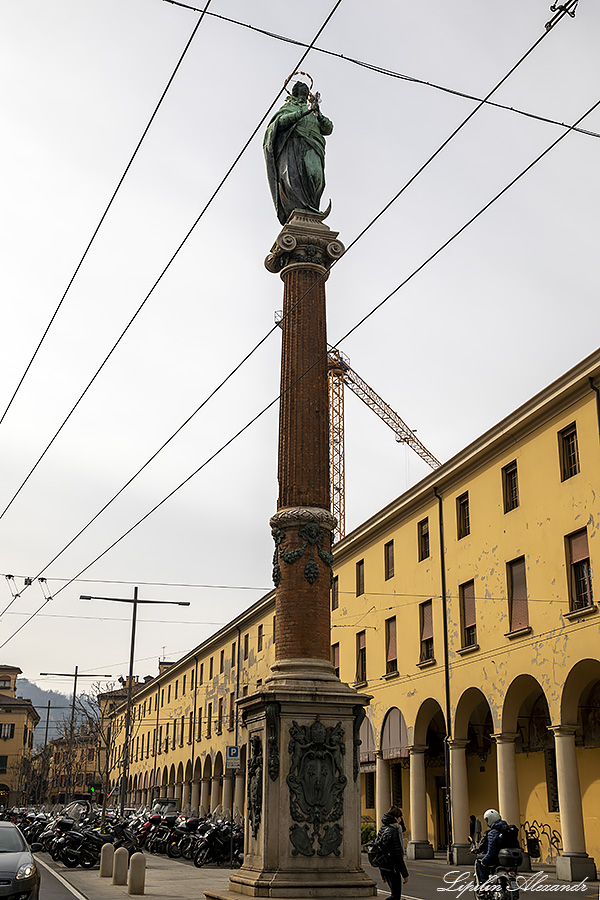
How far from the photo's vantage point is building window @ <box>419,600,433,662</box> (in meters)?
32.6

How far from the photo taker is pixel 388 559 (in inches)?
1446

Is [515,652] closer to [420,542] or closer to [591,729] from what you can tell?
[591,729]

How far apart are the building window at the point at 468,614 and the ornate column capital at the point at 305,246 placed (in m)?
13.2

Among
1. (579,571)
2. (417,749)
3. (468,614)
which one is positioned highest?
(579,571)

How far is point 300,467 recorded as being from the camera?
19.2 metres

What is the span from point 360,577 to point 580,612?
16162 millimetres

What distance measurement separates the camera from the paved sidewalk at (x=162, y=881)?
65.5 ft

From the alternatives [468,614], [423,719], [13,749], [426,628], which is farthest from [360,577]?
[13,749]

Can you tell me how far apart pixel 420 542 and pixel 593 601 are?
10822 millimetres

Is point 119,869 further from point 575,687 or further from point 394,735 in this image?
point 394,735

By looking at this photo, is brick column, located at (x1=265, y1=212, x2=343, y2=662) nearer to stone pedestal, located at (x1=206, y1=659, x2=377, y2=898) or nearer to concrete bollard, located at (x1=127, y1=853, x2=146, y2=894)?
stone pedestal, located at (x1=206, y1=659, x2=377, y2=898)

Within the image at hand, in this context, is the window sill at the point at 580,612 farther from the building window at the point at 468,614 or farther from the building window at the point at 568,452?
the building window at the point at 468,614

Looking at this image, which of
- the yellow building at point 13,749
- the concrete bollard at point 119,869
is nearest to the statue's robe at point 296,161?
the concrete bollard at point 119,869

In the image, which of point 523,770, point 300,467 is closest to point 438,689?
point 523,770
